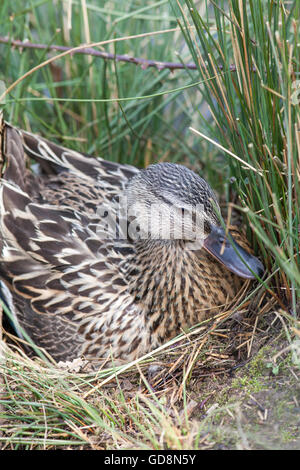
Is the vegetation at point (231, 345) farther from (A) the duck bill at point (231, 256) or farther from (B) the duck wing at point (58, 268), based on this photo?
(B) the duck wing at point (58, 268)

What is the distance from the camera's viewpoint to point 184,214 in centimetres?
317

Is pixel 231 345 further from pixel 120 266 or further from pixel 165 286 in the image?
pixel 120 266

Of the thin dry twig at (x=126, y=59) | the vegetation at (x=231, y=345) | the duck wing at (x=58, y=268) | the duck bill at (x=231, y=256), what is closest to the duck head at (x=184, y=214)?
the duck bill at (x=231, y=256)

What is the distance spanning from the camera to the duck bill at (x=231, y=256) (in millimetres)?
3041

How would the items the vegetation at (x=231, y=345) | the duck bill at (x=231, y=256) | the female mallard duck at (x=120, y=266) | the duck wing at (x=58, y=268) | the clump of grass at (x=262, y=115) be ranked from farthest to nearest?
the duck wing at (x=58, y=268) → the female mallard duck at (x=120, y=266) → the duck bill at (x=231, y=256) → the clump of grass at (x=262, y=115) → the vegetation at (x=231, y=345)

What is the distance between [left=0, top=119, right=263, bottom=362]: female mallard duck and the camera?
10.6ft

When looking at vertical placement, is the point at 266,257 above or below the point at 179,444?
above

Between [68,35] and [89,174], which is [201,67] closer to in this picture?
[89,174]

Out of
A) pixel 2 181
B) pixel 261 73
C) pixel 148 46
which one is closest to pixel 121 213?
pixel 2 181

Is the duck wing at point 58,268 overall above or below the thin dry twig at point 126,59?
below

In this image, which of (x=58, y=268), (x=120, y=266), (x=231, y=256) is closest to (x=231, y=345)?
(x=231, y=256)

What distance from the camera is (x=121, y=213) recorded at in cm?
369

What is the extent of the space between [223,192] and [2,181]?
157 centimetres

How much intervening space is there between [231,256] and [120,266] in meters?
0.71
